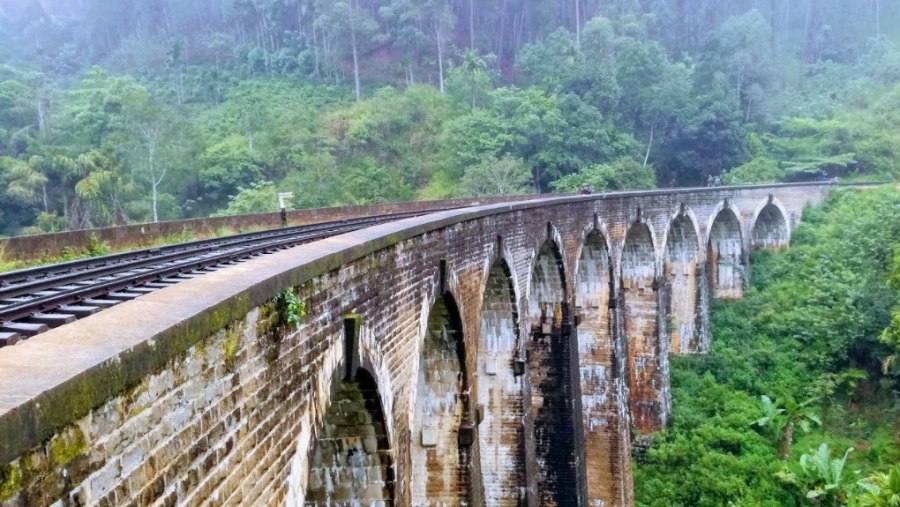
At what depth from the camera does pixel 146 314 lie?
2.89m

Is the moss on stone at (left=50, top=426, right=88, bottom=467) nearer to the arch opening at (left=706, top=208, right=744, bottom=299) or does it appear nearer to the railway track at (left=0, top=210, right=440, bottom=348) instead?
the railway track at (left=0, top=210, right=440, bottom=348)

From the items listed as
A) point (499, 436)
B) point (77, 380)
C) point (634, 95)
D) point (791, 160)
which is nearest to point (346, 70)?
point (634, 95)

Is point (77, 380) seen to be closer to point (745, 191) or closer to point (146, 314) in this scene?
point (146, 314)

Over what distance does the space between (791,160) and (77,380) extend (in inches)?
1832

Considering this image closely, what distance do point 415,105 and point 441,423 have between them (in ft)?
117

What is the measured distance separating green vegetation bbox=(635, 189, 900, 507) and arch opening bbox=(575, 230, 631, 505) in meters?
2.17

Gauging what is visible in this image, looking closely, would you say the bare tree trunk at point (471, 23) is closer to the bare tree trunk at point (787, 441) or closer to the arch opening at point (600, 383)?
the bare tree trunk at point (787, 441)

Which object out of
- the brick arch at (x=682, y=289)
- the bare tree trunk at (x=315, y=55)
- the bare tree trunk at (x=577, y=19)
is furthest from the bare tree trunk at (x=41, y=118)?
the bare tree trunk at (x=577, y=19)

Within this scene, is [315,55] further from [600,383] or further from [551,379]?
[551,379]

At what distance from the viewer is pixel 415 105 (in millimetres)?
42906

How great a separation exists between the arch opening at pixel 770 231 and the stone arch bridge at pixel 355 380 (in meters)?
16.7

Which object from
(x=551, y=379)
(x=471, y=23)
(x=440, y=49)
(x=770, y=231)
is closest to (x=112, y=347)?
(x=551, y=379)

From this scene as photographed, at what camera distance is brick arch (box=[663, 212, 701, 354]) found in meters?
24.2

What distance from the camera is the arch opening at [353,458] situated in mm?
5883
